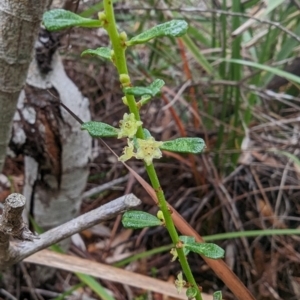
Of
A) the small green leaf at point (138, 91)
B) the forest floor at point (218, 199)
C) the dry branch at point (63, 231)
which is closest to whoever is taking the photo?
the small green leaf at point (138, 91)

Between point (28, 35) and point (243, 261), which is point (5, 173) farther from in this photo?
point (28, 35)

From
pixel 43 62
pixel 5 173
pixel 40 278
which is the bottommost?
pixel 40 278

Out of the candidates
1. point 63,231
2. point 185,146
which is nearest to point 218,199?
point 63,231

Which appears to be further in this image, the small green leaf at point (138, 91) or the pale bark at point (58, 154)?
the pale bark at point (58, 154)

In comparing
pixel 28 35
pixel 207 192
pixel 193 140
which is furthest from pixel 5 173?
pixel 193 140

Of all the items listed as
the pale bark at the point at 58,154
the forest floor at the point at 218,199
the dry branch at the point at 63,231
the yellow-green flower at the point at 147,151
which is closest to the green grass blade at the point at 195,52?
the forest floor at the point at 218,199

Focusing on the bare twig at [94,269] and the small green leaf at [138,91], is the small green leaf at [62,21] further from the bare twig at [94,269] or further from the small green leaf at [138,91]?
the bare twig at [94,269]
